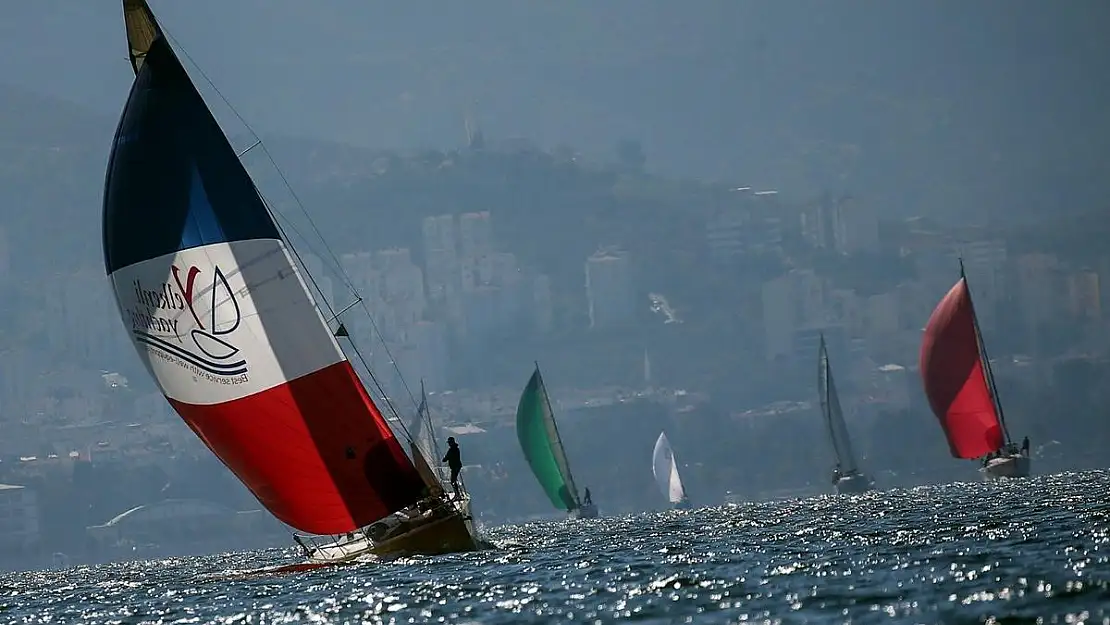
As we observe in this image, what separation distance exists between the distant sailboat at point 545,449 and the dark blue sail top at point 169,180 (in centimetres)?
5023

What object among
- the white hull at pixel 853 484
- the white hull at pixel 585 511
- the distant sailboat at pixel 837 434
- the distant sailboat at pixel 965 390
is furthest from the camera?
the distant sailboat at pixel 837 434

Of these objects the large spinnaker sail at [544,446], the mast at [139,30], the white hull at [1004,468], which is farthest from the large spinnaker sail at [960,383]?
the mast at [139,30]

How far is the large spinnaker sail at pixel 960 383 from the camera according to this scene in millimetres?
71312

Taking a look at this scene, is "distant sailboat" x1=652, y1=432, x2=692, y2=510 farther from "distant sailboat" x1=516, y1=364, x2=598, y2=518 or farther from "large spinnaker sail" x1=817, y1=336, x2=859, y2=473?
"distant sailboat" x1=516, y1=364, x2=598, y2=518

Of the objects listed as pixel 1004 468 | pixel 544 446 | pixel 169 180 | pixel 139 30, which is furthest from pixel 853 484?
pixel 169 180

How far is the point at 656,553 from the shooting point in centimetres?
3359

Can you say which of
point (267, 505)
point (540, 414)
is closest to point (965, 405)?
point (540, 414)

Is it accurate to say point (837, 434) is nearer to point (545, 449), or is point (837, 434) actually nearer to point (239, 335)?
point (545, 449)

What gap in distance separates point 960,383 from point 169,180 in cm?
4290

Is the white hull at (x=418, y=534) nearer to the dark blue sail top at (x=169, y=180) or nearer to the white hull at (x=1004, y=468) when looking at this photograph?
the dark blue sail top at (x=169, y=180)

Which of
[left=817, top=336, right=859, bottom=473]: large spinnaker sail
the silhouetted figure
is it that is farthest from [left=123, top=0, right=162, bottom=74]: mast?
[left=817, top=336, right=859, bottom=473]: large spinnaker sail

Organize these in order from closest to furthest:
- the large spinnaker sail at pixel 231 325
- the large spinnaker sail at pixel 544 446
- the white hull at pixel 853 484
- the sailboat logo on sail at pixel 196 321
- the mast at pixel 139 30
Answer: the sailboat logo on sail at pixel 196 321, the large spinnaker sail at pixel 231 325, the mast at pixel 139 30, the large spinnaker sail at pixel 544 446, the white hull at pixel 853 484

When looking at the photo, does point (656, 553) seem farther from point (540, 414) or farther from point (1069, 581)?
point (540, 414)

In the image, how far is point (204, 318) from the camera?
32.8m
